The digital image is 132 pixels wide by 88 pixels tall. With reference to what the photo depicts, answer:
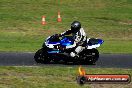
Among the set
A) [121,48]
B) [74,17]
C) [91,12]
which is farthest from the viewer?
[91,12]

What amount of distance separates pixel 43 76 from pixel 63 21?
2228cm

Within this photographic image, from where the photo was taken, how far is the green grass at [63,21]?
2767 cm

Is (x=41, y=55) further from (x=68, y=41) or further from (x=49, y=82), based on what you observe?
(x=49, y=82)

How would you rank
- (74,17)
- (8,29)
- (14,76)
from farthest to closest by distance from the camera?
1. (74,17)
2. (8,29)
3. (14,76)

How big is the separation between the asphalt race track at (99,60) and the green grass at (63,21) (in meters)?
1.73

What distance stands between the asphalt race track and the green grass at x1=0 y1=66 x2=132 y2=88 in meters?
1.28

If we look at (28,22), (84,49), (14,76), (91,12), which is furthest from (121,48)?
(91,12)

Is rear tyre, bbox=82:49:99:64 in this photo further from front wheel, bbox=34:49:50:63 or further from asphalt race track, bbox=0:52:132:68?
front wheel, bbox=34:49:50:63

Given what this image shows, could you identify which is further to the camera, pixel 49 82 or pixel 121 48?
pixel 121 48

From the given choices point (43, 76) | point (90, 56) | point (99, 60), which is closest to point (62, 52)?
point (90, 56)

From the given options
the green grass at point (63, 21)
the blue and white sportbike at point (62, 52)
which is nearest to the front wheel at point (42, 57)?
the blue and white sportbike at point (62, 52)

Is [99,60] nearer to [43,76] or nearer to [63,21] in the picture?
[43,76]

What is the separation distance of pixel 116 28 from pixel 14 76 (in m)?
20.8

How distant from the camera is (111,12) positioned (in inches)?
1757
